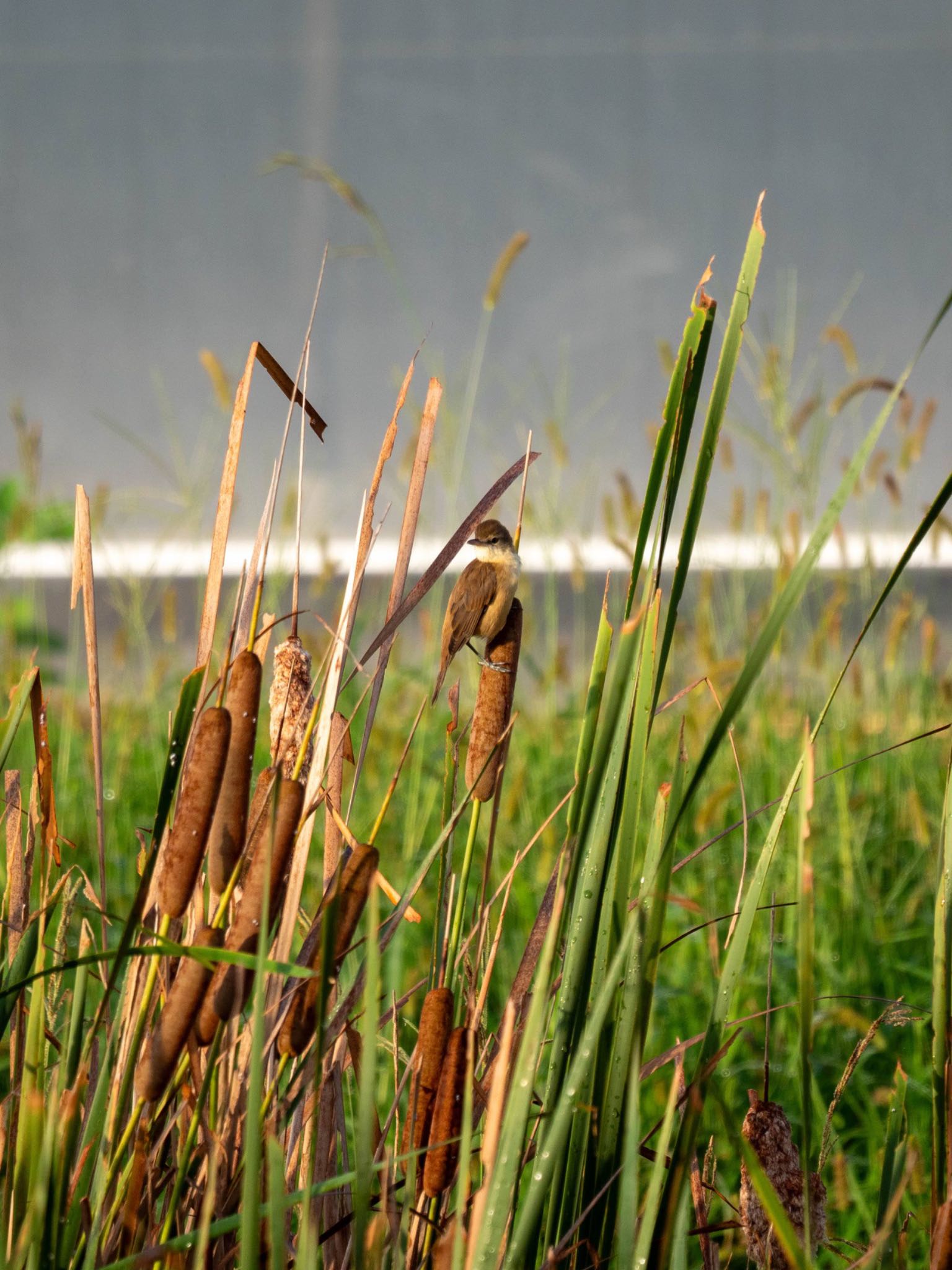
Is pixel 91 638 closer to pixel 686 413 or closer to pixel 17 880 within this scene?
pixel 17 880

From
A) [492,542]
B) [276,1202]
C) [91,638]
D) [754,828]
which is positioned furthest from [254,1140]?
[754,828]

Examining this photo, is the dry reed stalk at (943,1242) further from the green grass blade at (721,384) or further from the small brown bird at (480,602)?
the small brown bird at (480,602)

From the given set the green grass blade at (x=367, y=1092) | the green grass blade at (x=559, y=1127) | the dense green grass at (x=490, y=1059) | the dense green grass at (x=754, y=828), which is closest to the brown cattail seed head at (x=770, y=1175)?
the dense green grass at (x=490, y=1059)

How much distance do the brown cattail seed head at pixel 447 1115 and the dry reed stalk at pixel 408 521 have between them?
15cm

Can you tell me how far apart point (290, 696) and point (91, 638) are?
0.14 m

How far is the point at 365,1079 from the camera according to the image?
0.36 meters

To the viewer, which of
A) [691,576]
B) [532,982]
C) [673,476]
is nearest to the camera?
[673,476]

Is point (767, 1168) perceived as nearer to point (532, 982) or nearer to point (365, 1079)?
point (532, 982)

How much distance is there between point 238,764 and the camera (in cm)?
52

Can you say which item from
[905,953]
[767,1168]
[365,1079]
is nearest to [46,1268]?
[365,1079]

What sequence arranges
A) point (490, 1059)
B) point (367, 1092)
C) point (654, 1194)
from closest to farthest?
point (367, 1092) < point (654, 1194) < point (490, 1059)

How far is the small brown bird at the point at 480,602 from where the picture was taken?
725mm

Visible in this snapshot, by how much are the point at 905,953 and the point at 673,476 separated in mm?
1647

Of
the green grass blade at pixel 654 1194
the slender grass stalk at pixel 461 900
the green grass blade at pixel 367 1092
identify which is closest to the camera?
the green grass blade at pixel 367 1092
